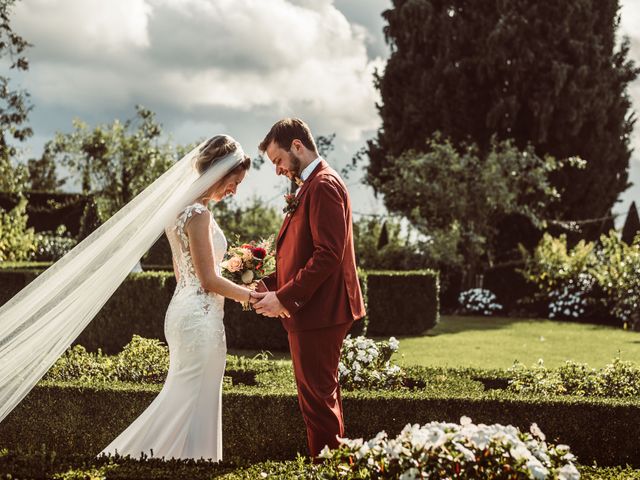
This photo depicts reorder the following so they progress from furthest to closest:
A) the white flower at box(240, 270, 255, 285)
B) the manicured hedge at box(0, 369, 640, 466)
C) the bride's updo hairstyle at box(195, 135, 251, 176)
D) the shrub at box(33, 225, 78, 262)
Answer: the shrub at box(33, 225, 78, 262)
the manicured hedge at box(0, 369, 640, 466)
the white flower at box(240, 270, 255, 285)
the bride's updo hairstyle at box(195, 135, 251, 176)

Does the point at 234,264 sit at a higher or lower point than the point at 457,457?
higher

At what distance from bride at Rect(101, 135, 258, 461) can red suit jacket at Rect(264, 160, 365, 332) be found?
45cm

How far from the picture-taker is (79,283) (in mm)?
4855

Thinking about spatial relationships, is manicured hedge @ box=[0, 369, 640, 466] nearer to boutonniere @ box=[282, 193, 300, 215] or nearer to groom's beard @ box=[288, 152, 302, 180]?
boutonniere @ box=[282, 193, 300, 215]

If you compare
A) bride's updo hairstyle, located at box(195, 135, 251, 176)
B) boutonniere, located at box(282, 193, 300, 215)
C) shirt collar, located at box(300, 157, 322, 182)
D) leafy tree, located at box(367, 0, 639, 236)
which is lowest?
boutonniere, located at box(282, 193, 300, 215)

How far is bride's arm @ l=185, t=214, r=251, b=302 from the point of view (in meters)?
4.62

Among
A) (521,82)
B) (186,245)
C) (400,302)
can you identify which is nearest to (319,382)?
(186,245)

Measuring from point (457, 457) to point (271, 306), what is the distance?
1549mm

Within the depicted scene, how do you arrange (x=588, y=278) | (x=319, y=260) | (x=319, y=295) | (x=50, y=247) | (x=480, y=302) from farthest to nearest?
(x=50, y=247), (x=480, y=302), (x=588, y=278), (x=319, y=295), (x=319, y=260)

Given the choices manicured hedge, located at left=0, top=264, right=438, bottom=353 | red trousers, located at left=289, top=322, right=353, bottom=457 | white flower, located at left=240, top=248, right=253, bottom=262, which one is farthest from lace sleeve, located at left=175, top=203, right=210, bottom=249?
manicured hedge, located at left=0, top=264, right=438, bottom=353

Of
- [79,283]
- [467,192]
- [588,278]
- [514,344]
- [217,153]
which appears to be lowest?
[514,344]

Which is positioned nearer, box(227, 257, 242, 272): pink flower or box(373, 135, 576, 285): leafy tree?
box(227, 257, 242, 272): pink flower

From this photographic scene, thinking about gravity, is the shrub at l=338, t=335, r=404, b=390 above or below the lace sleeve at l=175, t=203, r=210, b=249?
below

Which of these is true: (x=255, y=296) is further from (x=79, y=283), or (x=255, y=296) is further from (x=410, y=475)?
(x=410, y=475)
